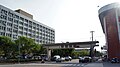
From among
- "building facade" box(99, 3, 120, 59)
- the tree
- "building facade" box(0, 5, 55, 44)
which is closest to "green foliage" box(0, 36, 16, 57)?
the tree

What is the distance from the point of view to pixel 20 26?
10019 cm

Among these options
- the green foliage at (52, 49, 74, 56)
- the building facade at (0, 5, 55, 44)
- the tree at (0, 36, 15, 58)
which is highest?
the building facade at (0, 5, 55, 44)

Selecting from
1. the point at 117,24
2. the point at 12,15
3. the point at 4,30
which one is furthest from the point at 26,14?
the point at 117,24

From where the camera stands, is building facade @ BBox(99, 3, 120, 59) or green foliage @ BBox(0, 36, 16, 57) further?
green foliage @ BBox(0, 36, 16, 57)

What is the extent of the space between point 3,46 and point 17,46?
421 cm

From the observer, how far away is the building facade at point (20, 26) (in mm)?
85137

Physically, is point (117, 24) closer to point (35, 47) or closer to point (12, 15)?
point (35, 47)

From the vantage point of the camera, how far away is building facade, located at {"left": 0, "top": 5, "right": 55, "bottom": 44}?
85137 millimetres

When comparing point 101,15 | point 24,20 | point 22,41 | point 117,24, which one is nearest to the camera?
point 117,24

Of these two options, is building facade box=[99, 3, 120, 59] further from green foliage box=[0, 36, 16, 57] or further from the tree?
the tree

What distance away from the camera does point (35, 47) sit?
56719mm

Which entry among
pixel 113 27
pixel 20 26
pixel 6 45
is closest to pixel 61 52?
pixel 20 26

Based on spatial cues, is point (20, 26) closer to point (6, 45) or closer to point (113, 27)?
point (6, 45)

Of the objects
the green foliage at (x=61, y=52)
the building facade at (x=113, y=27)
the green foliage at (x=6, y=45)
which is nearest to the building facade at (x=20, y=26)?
the green foliage at (x=61, y=52)
